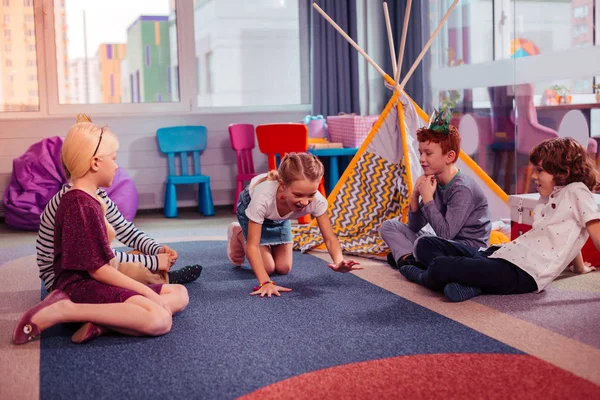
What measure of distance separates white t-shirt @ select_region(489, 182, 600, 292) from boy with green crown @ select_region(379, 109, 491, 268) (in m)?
0.30

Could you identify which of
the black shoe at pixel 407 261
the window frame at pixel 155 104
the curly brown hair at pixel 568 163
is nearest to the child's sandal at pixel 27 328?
the black shoe at pixel 407 261

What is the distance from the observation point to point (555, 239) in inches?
91.4

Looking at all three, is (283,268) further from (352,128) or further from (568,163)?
(352,128)

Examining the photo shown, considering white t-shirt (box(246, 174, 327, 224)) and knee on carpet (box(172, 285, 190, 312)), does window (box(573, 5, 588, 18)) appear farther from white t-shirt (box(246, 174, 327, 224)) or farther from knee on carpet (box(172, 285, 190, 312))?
knee on carpet (box(172, 285, 190, 312))

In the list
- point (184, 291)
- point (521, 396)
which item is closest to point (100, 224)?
point (184, 291)

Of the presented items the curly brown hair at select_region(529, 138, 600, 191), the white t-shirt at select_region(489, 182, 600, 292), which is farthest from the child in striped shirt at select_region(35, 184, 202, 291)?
the curly brown hair at select_region(529, 138, 600, 191)

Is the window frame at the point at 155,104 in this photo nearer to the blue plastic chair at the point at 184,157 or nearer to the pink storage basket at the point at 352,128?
the blue plastic chair at the point at 184,157

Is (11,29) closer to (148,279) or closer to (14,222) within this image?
(14,222)

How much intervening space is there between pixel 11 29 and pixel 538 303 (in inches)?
166

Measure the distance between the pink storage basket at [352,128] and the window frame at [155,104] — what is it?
0.85 meters

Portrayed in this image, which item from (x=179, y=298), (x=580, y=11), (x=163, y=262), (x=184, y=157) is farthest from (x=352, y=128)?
(x=179, y=298)

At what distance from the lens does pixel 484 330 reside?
1.98 metres

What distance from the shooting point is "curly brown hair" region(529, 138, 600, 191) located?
7.62ft

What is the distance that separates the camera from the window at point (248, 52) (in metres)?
5.37
